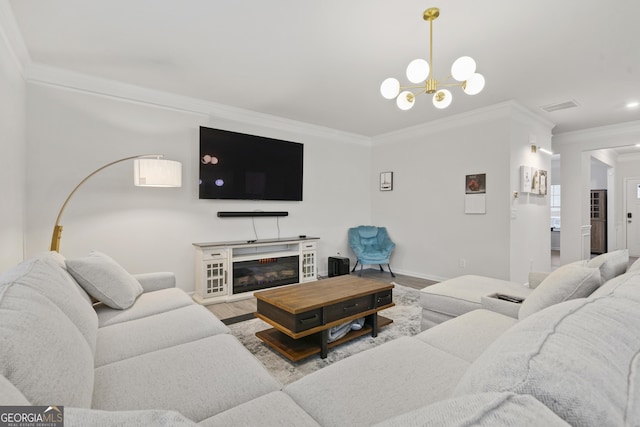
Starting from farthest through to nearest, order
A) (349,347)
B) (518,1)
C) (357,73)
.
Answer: (357,73) < (349,347) < (518,1)

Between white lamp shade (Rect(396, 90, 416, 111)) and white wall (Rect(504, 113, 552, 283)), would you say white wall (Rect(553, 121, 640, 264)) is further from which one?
white lamp shade (Rect(396, 90, 416, 111))

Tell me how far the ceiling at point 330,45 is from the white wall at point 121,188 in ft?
1.31

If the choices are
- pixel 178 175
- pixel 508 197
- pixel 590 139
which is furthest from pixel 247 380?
pixel 590 139

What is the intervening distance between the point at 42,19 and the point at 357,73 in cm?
263

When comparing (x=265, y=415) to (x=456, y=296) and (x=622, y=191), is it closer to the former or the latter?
(x=456, y=296)

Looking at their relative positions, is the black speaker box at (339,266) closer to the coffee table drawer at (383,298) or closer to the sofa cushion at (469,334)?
the coffee table drawer at (383,298)

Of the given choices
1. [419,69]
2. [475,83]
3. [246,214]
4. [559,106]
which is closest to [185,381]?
[419,69]

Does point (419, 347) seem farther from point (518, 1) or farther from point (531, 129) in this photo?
point (531, 129)

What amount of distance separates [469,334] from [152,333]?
5.83ft

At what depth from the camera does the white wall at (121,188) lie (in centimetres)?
309

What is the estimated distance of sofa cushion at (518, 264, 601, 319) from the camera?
5.20 feet

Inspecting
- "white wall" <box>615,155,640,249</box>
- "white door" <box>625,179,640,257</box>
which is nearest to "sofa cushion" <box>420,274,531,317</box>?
"white wall" <box>615,155,640,249</box>

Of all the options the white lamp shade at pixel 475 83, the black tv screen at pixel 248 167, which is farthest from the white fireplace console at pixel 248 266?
the white lamp shade at pixel 475 83

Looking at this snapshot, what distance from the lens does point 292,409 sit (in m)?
1.05
